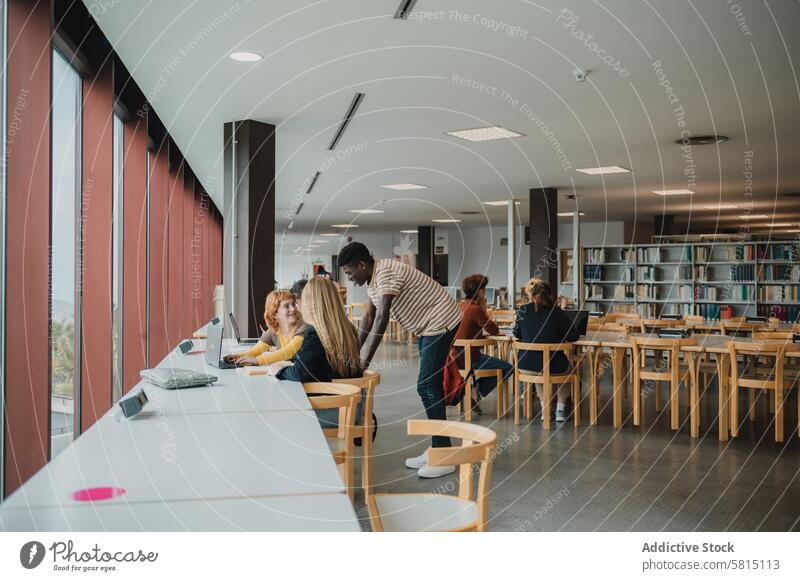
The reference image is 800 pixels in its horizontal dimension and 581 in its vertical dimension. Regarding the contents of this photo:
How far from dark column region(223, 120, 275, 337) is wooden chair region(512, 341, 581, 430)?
2456 mm

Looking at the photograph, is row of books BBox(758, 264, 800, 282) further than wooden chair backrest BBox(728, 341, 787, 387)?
Yes

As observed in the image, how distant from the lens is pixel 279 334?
14.7 feet

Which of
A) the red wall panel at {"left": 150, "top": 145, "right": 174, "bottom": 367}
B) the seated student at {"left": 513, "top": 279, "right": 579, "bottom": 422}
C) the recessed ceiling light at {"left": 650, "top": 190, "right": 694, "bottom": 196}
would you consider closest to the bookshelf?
the recessed ceiling light at {"left": 650, "top": 190, "right": 694, "bottom": 196}

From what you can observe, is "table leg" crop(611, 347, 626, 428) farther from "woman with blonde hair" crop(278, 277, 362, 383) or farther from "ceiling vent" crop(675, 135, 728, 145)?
"woman with blonde hair" crop(278, 277, 362, 383)

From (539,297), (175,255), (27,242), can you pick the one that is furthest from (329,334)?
(175,255)

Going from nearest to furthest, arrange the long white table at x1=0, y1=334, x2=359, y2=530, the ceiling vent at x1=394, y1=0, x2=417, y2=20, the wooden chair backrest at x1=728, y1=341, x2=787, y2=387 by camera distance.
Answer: the long white table at x1=0, y1=334, x2=359, y2=530
the ceiling vent at x1=394, y1=0, x2=417, y2=20
the wooden chair backrest at x1=728, y1=341, x2=787, y2=387

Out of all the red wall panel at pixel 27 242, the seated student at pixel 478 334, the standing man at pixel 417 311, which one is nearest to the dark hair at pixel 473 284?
the seated student at pixel 478 334

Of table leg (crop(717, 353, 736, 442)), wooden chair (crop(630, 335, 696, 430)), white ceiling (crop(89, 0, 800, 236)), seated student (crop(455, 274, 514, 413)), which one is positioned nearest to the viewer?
white ceiling (crop(89, 0, 800, 236))

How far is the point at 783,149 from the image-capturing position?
7367 millimetres

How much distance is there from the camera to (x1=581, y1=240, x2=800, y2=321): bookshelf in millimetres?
10805

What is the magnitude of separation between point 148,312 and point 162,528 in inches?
235

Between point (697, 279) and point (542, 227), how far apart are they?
3237 millimetres

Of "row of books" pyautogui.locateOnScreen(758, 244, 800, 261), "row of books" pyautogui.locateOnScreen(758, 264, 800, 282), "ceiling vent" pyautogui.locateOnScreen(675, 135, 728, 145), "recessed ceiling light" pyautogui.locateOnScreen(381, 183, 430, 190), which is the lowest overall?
"row of books" pyautogui.locateOnScreen(758, 264, 800, 282)
